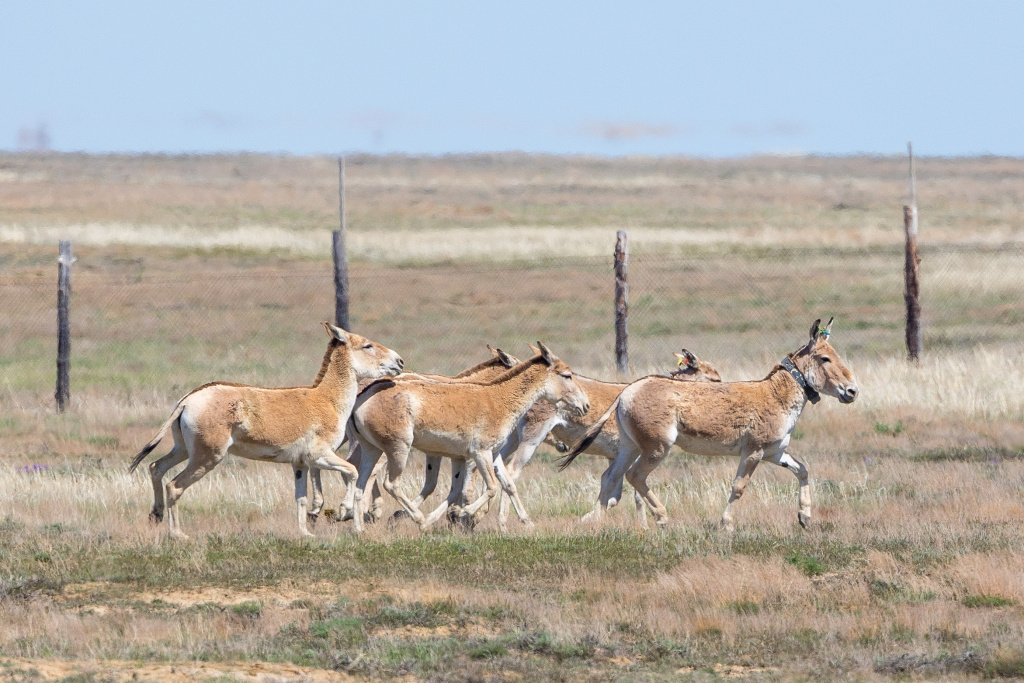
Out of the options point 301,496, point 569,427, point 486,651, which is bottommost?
point 486,651

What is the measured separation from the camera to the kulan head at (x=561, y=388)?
12867 mm

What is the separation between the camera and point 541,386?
12766mm

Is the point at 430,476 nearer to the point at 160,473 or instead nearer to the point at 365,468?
the point at 365,468

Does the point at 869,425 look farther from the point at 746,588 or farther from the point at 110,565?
the point at 110,565

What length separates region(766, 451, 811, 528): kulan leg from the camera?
463 inches

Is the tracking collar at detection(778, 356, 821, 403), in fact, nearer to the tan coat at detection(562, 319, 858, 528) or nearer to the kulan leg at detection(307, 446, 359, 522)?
the tan coat at detection(562, 319, 858, 528)

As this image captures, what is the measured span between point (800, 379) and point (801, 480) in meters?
1.00

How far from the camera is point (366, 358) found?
41.5ft

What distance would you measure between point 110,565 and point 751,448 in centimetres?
560

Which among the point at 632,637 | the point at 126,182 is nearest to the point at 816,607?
the point at 632,637

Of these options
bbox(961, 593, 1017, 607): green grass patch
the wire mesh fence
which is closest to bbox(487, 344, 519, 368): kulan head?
bbox(961, 593, 1017, 607): green grass patch

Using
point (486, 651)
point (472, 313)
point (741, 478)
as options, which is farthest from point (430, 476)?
point (472, 313)

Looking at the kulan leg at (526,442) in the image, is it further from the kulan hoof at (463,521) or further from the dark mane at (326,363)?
the dark mane at (326,363)

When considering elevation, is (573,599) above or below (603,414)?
below
